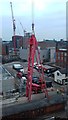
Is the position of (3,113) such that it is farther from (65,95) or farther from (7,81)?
(7,81)

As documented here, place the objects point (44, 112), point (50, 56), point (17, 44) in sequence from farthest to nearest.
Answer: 1. point (17, 44)
2. point (50, 56)
3. point (44, 112)

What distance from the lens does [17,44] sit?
1881cm

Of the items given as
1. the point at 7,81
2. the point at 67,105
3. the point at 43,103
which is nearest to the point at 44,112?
the point at 43,103

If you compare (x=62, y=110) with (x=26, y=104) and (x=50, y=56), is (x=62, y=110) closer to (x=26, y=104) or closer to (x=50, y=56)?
(x=26, y=104)

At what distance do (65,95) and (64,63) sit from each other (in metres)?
4.09

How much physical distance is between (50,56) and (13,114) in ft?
27.9

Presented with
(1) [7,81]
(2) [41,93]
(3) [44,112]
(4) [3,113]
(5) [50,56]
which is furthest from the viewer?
(5) [50,56]

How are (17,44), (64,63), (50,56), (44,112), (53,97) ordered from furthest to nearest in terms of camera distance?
1. (17,44)
2. (50,56)
3. (64,63)
4. (53,97)
5. (44,112)

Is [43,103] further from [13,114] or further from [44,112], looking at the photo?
[13,114]

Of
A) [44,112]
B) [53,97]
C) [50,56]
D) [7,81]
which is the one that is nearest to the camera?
[44,112]

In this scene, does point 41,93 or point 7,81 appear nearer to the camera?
point 41,93

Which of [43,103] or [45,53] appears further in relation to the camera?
[45,53]

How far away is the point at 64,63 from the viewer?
8781mm

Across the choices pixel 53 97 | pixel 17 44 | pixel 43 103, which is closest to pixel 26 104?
pixel 43 103
